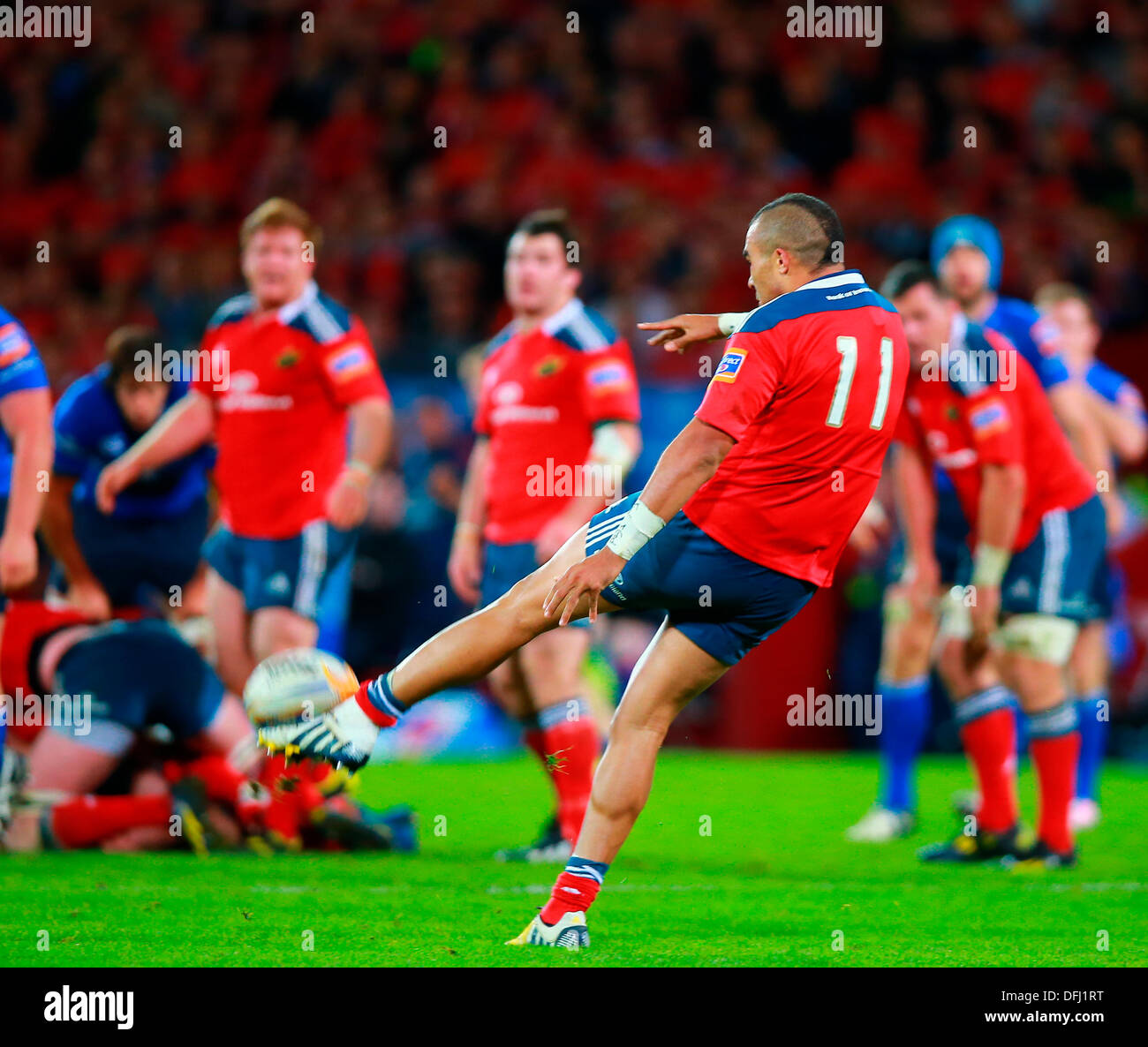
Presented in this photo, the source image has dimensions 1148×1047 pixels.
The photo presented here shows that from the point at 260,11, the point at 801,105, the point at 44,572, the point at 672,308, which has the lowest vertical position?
the point at 44,572

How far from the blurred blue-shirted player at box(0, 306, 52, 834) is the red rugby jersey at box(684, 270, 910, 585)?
9.52 ft

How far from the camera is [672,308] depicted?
1395 cm

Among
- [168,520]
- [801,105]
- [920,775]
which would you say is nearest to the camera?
[168,520]

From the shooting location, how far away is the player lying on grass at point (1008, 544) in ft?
21.4

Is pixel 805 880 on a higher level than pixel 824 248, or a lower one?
lower

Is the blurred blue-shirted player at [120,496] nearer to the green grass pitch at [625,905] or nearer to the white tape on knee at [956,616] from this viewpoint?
the green grass pitch at [625,905]

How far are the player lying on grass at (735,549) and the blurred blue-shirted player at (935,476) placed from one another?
2.97 m

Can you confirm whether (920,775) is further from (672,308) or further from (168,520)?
(168,520)

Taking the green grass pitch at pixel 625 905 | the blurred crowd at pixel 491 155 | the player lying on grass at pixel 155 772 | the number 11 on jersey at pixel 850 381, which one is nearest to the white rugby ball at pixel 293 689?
the green grass pitch at pixel 625 905

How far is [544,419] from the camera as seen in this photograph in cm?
699

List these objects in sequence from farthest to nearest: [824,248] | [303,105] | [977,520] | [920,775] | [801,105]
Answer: [303,105], [801,105], [920,775], [977,520], [824,248]

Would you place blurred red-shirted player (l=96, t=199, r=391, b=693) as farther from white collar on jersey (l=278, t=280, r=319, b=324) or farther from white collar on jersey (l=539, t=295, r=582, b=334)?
white collar on jersey (l=539, t=295, r=582, b=334)
